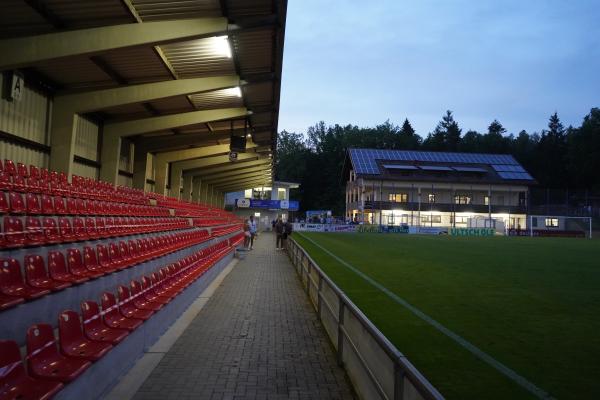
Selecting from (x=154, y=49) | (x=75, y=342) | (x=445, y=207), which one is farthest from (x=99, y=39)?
(x=445, y=207)

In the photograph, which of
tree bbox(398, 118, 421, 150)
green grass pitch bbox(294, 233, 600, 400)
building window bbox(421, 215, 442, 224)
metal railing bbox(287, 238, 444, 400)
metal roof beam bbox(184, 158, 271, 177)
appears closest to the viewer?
metal railing bbox(287, 238, 444, 400)

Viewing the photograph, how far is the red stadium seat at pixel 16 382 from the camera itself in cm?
306

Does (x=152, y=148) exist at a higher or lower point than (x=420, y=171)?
lower

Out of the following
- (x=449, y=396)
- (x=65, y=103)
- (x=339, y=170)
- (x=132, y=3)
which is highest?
(x=339, y=170)

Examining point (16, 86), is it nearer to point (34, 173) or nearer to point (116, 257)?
point (34, 173)

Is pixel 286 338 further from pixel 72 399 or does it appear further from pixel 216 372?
pixel 72 399

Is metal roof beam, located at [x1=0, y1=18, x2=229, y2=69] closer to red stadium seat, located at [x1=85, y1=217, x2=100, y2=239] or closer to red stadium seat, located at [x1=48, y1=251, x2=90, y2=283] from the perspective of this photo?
red stadium seat, located at [x1=85, y1=217, x2=100, y2=239]

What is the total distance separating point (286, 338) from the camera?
697 centimetres

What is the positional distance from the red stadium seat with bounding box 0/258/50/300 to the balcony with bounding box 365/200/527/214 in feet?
186

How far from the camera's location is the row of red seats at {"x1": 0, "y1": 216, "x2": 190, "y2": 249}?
6387 mm

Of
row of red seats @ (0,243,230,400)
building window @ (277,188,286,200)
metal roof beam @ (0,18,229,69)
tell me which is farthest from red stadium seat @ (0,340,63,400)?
building window @ (277,188,286,200)

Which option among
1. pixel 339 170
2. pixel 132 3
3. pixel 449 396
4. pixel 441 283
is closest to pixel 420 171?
pixel 339 170

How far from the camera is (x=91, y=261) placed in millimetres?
7230

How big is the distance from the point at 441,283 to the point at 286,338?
23.4ft
